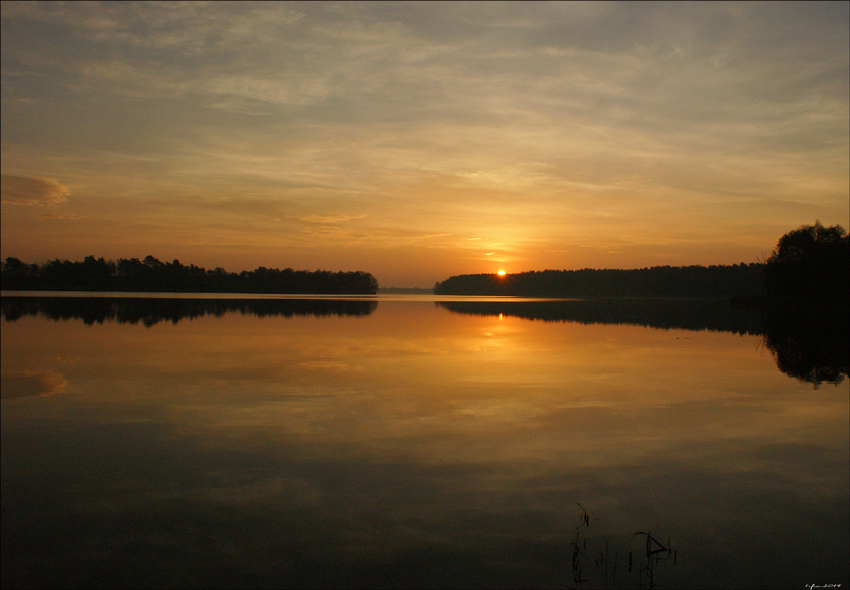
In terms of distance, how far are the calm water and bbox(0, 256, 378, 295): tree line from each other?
145 m

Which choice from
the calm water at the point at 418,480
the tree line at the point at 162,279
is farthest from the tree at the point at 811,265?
the tree line at the point at 162,279

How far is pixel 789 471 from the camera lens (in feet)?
27.9

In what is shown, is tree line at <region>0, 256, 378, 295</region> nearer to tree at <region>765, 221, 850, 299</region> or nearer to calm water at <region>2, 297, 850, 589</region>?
tree at <region>765, 221, 850, 299</region>

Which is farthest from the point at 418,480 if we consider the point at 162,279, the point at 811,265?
the point at 162,279

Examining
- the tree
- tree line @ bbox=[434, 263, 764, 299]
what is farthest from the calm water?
tree line @ bbox=[434, 263, 764, 299]

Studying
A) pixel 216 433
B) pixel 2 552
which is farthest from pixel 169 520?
pixel 216 433

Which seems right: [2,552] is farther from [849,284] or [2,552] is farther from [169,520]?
[849,284]

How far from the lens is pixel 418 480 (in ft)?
25.9

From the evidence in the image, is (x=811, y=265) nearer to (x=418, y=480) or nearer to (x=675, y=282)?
(x=418, y=480)

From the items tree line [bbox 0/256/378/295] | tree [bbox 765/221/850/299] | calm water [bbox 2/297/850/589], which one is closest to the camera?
calm water [bbox 2/297/850/589]

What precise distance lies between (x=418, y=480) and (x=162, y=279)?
521 ft

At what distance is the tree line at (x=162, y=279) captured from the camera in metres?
141

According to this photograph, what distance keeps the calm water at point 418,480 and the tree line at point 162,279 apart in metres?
145

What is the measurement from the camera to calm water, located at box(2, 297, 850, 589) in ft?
18.6
